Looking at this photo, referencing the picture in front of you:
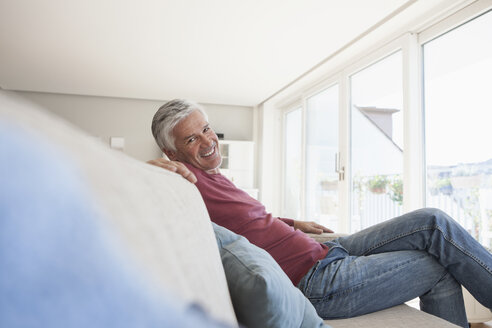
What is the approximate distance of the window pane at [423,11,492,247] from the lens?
9.03ft

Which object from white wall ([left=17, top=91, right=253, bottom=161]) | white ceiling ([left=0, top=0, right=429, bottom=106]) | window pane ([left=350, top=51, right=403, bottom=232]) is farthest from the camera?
white wall ([left=17, top=91, right=253, bottom=161])

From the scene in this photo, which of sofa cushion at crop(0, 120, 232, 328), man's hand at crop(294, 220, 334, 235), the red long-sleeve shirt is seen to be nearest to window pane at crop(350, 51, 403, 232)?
man's hand at crop(294, 220, 334, 235)

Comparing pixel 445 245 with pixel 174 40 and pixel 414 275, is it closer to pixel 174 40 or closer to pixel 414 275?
pixel 414 275

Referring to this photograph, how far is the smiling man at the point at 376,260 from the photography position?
45.2 inches

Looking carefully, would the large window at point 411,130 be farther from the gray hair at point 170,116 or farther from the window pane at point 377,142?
the gray hair at point 170,116

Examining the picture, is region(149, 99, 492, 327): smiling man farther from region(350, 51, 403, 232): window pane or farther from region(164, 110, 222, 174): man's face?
region(350, 51, 403, 232): window pane

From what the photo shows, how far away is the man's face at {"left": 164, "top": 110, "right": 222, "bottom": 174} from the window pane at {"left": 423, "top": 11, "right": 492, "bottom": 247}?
216 centimetres

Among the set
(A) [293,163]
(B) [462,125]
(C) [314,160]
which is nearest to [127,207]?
(B) [462,125]

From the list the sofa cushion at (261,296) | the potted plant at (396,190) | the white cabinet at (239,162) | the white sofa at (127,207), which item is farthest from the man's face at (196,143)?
the white cabinet at (239,162)

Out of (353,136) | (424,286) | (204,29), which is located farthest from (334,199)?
(424,286)

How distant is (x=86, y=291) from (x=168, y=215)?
16cm

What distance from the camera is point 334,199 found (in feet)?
16.6

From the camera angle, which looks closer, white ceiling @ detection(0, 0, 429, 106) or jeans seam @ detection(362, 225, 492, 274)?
jeans seam @ detection(362, 225, 492, 274)

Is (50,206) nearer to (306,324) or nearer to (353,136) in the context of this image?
(306,324)
